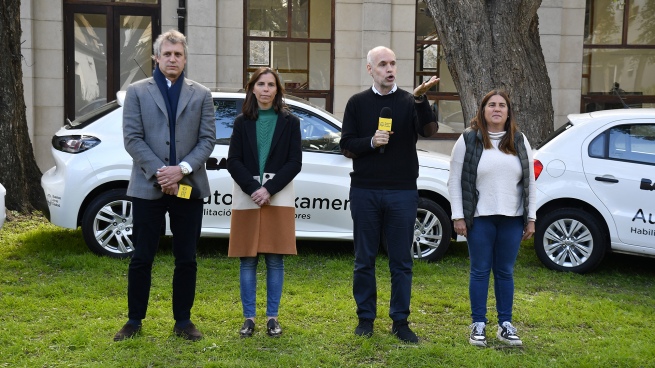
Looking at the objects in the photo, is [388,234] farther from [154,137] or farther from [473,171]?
[154,137]

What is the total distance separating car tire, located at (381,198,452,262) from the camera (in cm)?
915

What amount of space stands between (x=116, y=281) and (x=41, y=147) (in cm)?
747

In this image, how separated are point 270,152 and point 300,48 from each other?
9.46 m

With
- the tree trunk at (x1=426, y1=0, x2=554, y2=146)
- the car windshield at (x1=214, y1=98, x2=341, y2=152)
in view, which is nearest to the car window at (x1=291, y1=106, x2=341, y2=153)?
the car windshield at (x1=214, y1=98, x2=341, y2=152)

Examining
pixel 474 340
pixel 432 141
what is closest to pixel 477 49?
pixel 474 340

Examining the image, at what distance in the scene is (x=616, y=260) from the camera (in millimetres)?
9766

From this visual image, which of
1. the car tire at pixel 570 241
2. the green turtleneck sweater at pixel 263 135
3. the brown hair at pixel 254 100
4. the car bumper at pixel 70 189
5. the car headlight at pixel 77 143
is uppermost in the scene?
the brown hair at pixel 254 100

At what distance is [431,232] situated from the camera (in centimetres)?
922

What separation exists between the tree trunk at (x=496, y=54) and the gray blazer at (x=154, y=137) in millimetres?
4662

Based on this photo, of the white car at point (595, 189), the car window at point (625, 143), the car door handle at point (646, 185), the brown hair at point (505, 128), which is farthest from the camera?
the car window at point (625, 143)

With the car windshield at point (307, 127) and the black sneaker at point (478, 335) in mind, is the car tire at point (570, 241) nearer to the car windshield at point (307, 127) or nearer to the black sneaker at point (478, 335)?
the car windshield at point (307, 127)

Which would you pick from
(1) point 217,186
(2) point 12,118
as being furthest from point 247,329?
(2) point 12,118

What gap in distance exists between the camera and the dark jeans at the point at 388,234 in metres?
6.09

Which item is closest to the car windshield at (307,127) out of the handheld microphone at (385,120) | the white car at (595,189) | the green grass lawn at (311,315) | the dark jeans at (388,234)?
the green grass lawn at (311,315)
